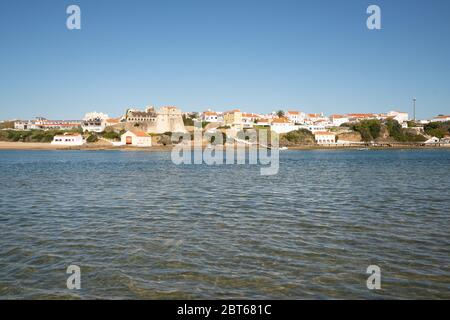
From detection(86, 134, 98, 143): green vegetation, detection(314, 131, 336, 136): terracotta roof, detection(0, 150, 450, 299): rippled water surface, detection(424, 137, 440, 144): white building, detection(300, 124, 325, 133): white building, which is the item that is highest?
detection(300, 124, 325, 133): white building

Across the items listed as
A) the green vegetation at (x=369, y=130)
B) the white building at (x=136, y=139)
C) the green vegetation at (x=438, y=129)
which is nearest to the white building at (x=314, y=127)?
the green vegetation at (x=369, y=130)

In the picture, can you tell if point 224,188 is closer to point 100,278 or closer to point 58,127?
point 100,278

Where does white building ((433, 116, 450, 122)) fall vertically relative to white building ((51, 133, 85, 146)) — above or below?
above

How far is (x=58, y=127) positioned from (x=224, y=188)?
554ft

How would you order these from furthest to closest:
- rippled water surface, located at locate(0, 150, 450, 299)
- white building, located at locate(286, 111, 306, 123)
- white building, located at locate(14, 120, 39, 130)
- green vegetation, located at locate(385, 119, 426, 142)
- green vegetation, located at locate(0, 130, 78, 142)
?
white building, located at locate(14, 120, 39, 130)
white building, located at locate(286, 111, 306, 123)
green vegetation, located at locate(385, 119, 426, 142)
green vegetation, located at locate(0, 130, 78, 142)
rippled water surface, located at locate(0, 150, 450, 299)

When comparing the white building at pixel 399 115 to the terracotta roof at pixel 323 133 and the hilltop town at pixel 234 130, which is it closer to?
the hilltop town at pixel 234 130

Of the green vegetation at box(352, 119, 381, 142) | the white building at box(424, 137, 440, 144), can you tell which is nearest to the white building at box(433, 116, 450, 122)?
the white building at box(424, 137, 440, 144)

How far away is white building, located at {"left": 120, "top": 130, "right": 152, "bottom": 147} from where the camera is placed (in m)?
115

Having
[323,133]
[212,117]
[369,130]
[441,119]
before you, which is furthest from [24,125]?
[441,119]

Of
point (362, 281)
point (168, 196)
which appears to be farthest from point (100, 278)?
point (168, 196)

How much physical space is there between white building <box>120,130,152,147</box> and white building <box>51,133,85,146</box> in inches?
571

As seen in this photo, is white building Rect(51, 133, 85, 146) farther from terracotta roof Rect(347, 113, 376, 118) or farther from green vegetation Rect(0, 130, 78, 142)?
terracotta roof Rect(347, 113, 376, 118)

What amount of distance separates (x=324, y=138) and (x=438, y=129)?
4990 centimetres

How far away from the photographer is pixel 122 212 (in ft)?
52.5
